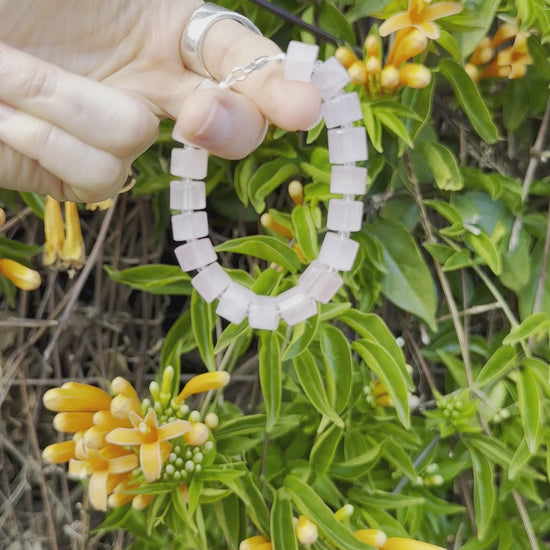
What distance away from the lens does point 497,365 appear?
0.78 metres

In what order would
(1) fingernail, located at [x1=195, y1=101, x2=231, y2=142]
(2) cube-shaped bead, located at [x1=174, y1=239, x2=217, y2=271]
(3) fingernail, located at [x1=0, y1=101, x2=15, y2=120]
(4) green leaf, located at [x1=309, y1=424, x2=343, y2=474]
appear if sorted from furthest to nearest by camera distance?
(4) green leaf, located at [x1=309, y1=424, x2=343, y2=474] → (2) cube-shaped bead, located at [x1=174, y1=239, x2=217, y2=271] → (3) fingernail, located at [x1=0, y1=101, x2=15, y2=120] → (1) fingernail, located at [x1=195, y1=101, x2=231, y2=142]

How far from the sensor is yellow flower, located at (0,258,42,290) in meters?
0.77

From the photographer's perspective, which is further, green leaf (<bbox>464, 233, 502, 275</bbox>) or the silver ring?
green leaf (<bbox>464, 233, 502, 275</bbox>)

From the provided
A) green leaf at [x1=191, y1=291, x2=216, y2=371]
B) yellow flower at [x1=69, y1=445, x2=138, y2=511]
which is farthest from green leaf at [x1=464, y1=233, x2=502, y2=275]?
yellow flower at [x1=69, y1=445, x2=138, y2=511]

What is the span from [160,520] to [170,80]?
1.43ft

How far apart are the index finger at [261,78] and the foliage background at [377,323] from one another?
22 cm

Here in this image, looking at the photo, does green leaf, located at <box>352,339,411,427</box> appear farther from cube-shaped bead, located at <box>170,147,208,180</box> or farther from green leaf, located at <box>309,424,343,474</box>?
cube-shaped bead, located at <box>170,147,208,180</box>

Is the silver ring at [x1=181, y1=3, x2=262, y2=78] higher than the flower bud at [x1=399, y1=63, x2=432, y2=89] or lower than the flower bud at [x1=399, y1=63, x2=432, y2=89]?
→ higher

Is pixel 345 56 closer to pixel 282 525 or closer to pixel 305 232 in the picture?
pixel 305 232

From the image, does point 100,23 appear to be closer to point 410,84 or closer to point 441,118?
point 410,84

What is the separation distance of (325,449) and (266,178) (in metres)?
0.32

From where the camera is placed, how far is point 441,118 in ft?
3.26

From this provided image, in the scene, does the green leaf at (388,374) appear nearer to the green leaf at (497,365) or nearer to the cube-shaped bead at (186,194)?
the green leaf at (497,365)

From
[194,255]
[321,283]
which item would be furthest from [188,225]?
[321,283]
